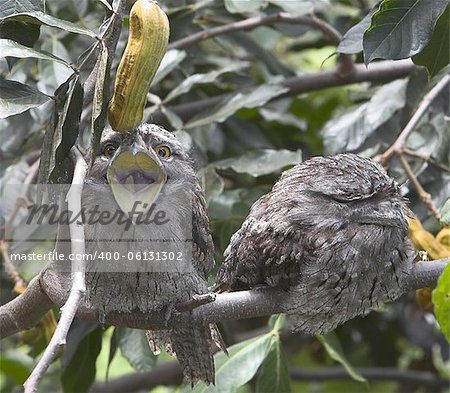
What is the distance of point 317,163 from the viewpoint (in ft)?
5.24

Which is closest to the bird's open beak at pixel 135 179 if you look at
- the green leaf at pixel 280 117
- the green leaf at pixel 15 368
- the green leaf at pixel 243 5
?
the green leaf at pixel 243 5

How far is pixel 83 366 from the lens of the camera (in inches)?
91.4

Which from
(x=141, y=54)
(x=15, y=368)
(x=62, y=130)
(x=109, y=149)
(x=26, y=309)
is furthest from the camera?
(x=15, y=368)

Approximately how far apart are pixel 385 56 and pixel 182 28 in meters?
0.93

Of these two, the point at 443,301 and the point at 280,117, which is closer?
the point at 443,301

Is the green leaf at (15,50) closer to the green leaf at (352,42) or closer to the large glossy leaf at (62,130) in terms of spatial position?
the large glossy leaf at (62,130)

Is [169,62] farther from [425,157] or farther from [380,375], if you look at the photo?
[380,375]

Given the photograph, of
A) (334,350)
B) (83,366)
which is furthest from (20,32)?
(334,350)

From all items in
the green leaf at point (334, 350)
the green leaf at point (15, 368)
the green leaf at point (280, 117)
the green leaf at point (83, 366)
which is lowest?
the green leaf at point (15, 368)

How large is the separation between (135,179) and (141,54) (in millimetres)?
296

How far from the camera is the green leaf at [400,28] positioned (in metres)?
1.62

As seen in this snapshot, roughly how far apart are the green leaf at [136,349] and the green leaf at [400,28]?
1.01 meters

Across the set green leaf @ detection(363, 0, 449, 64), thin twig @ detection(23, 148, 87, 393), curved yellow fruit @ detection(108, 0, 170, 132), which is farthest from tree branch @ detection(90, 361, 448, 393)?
curved yellow fruit @ detection(108, 0, 170, 132)

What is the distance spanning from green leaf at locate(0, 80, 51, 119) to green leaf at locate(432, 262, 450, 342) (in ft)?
2.41
